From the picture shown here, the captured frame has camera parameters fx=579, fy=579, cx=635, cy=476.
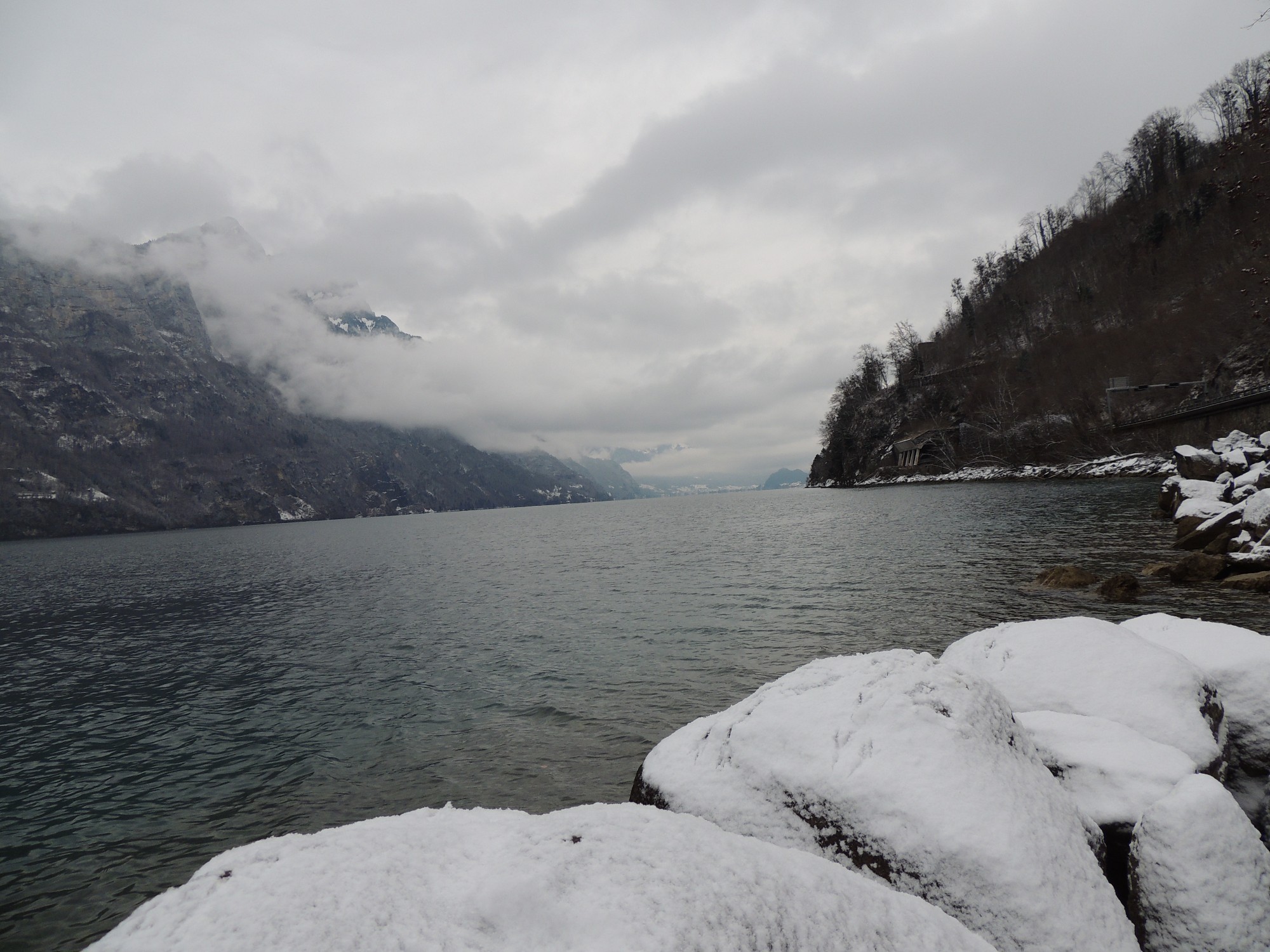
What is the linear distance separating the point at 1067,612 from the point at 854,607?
6.86 metres

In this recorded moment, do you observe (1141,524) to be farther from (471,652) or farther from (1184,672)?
(471,652)

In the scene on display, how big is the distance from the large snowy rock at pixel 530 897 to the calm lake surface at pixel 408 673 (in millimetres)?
6942

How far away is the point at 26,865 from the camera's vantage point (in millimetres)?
9953

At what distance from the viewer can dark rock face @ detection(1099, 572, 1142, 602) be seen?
20484 millimetres

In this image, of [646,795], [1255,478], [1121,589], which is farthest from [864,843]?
[1255,478]

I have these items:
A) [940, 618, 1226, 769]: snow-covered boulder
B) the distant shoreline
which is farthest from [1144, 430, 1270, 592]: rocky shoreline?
the distant shoreline

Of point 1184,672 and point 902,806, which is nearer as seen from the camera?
point 902,806

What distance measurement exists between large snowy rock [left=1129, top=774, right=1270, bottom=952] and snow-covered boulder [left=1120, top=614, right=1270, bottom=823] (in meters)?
2.62

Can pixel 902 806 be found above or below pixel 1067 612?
above

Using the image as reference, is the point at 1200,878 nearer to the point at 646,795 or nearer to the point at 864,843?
the point at 864,843

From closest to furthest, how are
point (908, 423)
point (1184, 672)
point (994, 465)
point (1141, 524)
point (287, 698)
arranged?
point (1184, 672)
point (287, 698)
point (1141, 524)
point (994, 465)
point (908, 423)

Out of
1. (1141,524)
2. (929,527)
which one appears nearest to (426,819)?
(1141,524)

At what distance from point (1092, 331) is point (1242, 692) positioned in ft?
479

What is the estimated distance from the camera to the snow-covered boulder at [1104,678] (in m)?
6.71
